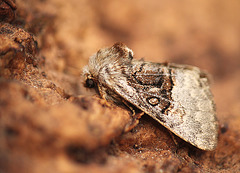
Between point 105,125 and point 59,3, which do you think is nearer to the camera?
point 105,125

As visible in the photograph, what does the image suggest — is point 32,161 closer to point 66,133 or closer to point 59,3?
→ point 66,133

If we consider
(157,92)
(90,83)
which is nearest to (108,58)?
(90,83)

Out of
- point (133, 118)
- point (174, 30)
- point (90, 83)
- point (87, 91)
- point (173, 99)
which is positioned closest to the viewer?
point (133, 118)

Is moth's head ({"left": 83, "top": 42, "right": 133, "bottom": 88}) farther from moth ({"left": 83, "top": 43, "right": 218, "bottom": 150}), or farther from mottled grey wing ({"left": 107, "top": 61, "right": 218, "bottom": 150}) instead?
mottled grey wing ({"left": 107, "top": 61, "right": 218, "bottom": 150})

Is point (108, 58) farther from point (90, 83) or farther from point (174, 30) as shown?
point (174, 30)

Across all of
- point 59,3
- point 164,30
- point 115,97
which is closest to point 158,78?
point 115,97
